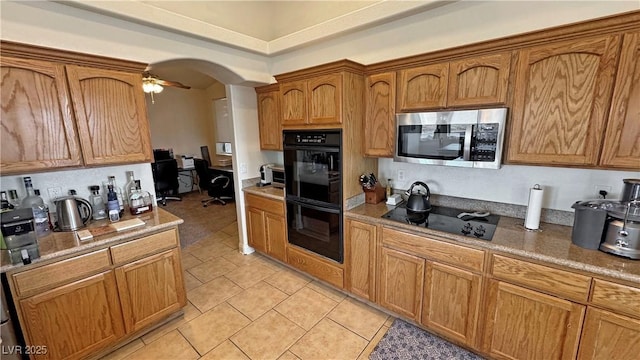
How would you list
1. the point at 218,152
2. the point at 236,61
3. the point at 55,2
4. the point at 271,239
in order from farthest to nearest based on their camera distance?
1. the point at 218,152
2. the point at 271,239
3. the point at 236,61
4. the point at 55,2

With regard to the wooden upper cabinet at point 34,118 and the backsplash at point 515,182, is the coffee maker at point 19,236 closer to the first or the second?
the wooden upper cabinet at point 34,118

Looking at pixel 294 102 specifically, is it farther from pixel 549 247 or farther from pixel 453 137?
pixel 549 247

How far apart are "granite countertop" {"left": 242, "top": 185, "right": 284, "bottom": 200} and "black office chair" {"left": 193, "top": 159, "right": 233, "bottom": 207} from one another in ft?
8.07

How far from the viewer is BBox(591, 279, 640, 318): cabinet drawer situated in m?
1.26

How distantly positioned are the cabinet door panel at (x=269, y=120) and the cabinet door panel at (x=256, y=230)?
2.75 feet

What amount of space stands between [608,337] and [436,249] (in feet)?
2.94

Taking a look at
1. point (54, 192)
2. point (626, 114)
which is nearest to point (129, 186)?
point (54, 192)

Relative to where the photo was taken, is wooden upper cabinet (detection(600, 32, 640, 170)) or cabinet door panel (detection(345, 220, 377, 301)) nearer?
wooden upper cabinet (detection(600, 32, 640, 170))

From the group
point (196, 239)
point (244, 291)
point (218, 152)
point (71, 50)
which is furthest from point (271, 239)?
point (218, 152)

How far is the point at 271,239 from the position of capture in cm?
308

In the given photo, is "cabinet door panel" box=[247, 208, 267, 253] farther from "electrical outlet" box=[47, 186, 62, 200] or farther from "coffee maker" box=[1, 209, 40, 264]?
"coffee maker" box=[1, 209, 40, 264]

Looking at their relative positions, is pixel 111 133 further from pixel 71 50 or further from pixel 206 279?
pixel 206 279

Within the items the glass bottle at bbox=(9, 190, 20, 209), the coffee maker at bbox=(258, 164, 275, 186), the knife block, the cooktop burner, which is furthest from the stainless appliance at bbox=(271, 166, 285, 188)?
the glass bottle at bbox=(9, 190, 20, 209)

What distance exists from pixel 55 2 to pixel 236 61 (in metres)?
1.41
